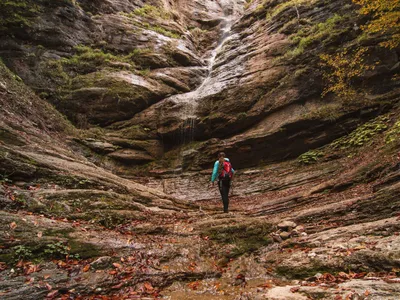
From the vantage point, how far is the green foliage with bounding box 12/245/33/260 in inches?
153

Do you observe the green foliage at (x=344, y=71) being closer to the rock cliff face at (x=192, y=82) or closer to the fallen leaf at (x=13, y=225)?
the rock cliff face at (x=192, y=82)

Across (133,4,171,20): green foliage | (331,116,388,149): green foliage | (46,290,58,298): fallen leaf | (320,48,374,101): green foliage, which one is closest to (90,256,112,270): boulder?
(46,290,58,298): fallen leaf

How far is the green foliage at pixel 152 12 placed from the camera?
78.8 ft

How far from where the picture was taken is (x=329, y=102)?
12.8 metres

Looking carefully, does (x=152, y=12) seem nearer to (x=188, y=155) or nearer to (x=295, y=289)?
(x=188, y=155)

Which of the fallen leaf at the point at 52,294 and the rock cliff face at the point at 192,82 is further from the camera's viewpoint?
the rock cliff face at the point at 192,82


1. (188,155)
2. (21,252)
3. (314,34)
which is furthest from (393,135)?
(21,252)

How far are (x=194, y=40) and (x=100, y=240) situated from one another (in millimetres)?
25883

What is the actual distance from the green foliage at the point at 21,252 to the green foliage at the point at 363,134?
37.9 ft

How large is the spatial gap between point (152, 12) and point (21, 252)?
1020 inches

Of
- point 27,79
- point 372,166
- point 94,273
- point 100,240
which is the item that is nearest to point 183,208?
point 100,240

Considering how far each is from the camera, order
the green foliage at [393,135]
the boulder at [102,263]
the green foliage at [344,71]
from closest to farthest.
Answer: the boulder at [102,263]
the green foliage at [393,135]
the green foliage at [344,71]

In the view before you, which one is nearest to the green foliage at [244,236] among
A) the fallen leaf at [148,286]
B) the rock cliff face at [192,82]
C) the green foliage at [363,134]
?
the fallen leaf at [148,286]

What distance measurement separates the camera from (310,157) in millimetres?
12016
